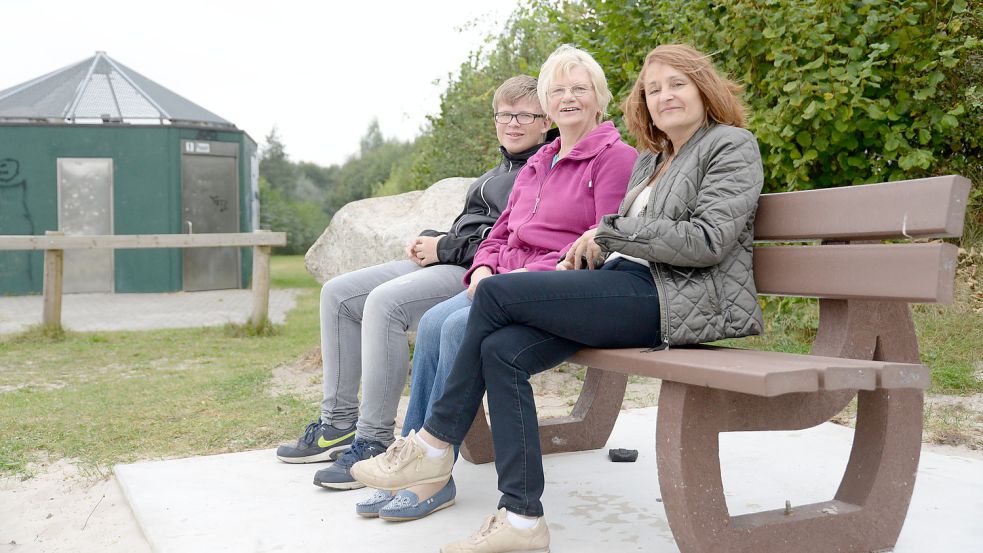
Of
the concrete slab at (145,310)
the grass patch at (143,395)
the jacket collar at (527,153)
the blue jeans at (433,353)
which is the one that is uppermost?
the jacket collar at (527,153)

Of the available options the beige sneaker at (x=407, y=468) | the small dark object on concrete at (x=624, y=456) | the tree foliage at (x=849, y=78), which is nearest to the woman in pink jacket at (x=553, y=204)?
the beige sneaker at (x=407, y=468)

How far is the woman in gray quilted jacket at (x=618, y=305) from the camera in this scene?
2.59 meters

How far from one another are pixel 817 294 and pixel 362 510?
1.54 m

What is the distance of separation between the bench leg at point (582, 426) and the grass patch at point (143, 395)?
116cm

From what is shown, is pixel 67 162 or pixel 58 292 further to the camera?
pixel 67 162

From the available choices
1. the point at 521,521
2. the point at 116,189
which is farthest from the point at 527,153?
the point at 116,189

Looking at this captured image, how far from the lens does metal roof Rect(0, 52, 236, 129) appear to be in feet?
50.2

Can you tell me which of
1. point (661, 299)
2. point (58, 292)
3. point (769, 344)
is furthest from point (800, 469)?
point (58, 292)

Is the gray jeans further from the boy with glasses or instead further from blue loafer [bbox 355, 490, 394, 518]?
blue loafer [bbox 355, 490, 394, 518]

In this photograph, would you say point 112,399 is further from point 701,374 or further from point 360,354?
point 701,374

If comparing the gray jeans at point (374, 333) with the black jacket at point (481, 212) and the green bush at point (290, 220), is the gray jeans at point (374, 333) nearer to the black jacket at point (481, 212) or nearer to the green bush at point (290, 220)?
the black jacket at point (481, 212)

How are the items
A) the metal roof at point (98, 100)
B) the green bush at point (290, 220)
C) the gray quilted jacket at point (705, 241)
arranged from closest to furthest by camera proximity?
the gray quilted jacket at point (705, 241) → the metal roof at point (98, 100) → the green bush at point (290, 220)

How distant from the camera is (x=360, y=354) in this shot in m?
3.75

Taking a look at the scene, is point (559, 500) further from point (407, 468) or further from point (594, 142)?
point (594, 142)
